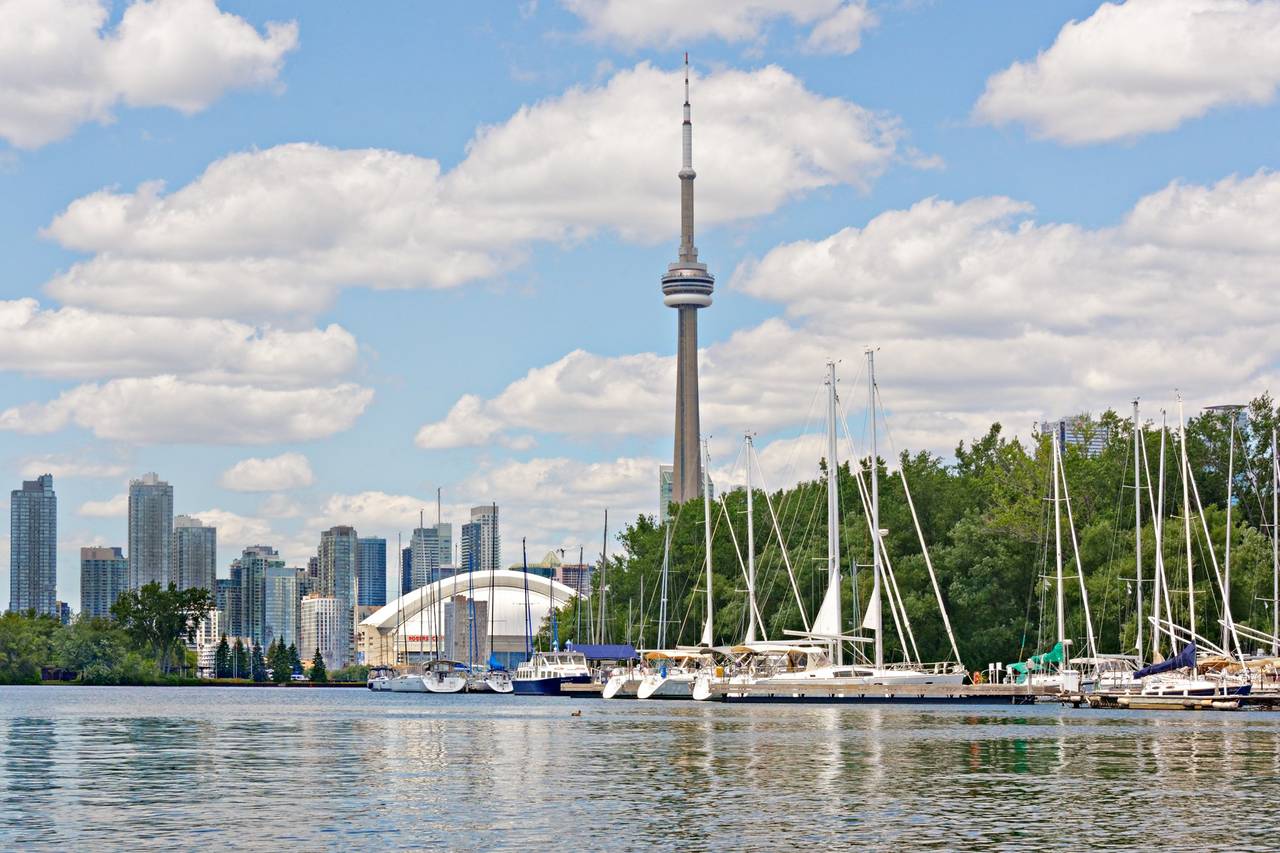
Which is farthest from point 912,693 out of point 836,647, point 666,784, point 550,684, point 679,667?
point 666,784

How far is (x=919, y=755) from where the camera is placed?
6800 centimetres

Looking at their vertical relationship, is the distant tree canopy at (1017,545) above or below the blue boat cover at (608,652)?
above

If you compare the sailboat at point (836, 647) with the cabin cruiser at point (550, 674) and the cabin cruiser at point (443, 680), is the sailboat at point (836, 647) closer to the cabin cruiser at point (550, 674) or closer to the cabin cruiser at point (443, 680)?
the cabin cruiser at point (550, 674)

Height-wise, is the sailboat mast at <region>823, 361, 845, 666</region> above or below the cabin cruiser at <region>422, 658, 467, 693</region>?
above

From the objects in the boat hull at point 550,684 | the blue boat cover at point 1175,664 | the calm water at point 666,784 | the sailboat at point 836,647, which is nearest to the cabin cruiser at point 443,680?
the boat hull at point 550,684

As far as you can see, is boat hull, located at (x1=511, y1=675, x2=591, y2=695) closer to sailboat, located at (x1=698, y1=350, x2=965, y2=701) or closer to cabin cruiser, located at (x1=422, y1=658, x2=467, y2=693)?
cabin cruiser, located at (x1=422, y1=658, x2=467, y2=693)

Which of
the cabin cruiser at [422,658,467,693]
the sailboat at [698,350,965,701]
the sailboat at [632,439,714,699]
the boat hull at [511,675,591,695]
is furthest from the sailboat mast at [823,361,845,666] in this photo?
the cabin cruiser at [422,658,467,693]

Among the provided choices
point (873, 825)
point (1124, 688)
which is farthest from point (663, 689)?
point (873, 825)

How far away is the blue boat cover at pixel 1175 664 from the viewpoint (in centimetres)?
10338

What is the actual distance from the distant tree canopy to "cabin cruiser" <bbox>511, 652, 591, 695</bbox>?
9683mm

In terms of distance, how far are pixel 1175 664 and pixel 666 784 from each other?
183 ft

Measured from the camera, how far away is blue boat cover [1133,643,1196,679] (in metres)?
103

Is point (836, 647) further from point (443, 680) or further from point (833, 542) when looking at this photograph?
point (443, 680)

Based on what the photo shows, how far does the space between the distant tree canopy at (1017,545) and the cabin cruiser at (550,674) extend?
968 centimetres
